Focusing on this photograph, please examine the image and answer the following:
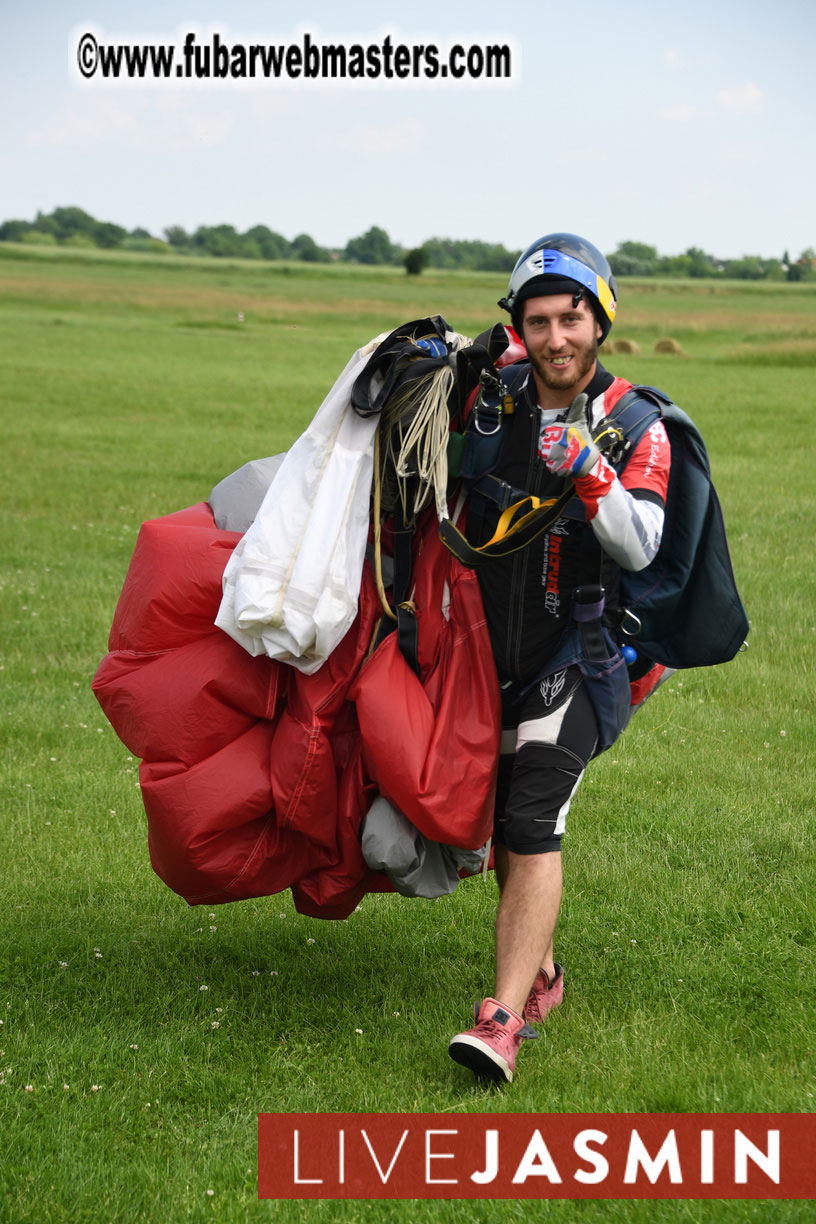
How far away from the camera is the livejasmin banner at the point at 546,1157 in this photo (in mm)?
3473

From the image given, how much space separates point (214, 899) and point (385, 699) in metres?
0.92

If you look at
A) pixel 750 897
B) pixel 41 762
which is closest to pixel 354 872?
pixel 750 897

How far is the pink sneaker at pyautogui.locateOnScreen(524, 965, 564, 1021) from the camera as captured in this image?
176 inches

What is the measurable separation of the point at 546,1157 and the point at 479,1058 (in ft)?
1.18

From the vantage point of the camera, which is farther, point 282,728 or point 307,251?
point 307,251

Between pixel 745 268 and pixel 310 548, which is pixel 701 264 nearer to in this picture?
pixel 745 268

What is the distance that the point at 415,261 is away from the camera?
112312 millimetres

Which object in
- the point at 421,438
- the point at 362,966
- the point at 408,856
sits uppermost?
the point at 421,438

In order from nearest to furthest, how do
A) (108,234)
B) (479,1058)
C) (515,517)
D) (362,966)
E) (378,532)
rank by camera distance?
(479,1058) < (515,517) < (378,532) < (362,966) < (108,234)

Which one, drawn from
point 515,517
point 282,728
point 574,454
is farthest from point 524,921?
point 574,454

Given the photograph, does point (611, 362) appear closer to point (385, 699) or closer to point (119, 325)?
point (119, 325)

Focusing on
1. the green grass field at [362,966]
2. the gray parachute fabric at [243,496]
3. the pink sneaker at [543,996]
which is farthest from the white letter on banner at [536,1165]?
the gray parachute fabric at [243,496]

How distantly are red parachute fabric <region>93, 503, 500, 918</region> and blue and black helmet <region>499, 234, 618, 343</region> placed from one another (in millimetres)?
849

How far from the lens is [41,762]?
6922 mm
